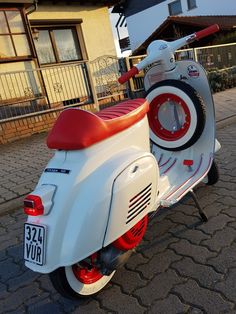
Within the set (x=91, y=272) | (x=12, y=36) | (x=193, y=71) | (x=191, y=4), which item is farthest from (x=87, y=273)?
(x=191, y=4)

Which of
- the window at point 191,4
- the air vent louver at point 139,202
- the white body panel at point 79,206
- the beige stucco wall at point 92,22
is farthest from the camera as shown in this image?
the window at point 191,4

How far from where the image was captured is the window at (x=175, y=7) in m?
27.9

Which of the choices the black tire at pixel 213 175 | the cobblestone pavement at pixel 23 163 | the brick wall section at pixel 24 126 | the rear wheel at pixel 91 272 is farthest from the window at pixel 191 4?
the rear wheel at pixel 91 272

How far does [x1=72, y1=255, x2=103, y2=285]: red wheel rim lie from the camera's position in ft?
6.90

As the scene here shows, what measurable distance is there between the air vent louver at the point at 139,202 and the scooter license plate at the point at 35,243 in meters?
0.49

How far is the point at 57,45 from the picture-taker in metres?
12.3

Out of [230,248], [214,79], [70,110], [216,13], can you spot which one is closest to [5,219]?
[70,110]

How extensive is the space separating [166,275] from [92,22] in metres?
12.2

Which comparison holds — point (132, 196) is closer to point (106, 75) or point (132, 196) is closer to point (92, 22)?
point (106, 75)

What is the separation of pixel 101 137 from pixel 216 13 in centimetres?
2718

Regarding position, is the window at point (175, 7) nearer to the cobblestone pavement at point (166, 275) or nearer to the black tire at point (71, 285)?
the cobblestone pavement at point (166, 275)

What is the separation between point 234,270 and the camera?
2.20m

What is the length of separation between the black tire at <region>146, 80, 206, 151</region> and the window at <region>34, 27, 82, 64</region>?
369 inches

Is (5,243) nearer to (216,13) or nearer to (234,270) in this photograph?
(234,270)
